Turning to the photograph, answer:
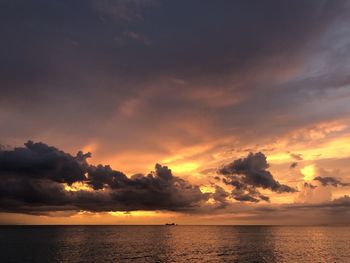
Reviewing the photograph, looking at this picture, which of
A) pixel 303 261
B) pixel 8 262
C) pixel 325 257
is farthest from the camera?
pixel 325 257

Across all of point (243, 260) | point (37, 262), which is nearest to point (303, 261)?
point (243, 260)

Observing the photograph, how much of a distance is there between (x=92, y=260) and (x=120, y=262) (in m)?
10.5

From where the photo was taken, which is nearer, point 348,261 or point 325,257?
point 348,261

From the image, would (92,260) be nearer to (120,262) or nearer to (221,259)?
(120,262)

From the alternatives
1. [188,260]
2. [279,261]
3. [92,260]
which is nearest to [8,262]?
[92,260]

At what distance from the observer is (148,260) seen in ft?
381

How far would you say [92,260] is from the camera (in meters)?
114

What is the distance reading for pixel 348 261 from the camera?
11512 cm

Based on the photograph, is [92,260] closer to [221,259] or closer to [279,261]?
[221,259]

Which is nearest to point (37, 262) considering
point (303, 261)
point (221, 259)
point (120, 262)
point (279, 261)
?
point (120, 262)

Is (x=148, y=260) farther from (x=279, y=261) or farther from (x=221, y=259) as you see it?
(x=279, y=261)

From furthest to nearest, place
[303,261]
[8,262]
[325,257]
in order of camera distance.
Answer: [325,257] < [303,261] < [8,262]

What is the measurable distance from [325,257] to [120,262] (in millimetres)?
73258

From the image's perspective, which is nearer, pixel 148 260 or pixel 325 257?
pixel 148 260
